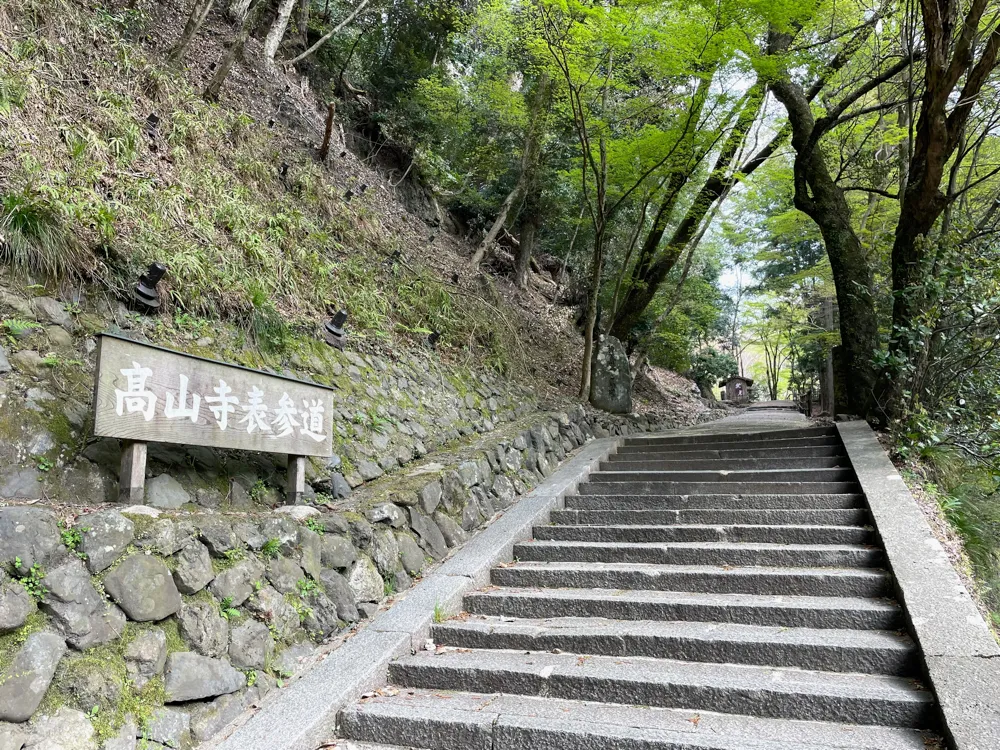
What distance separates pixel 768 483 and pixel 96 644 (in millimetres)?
5828

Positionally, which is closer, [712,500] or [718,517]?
[718,517]

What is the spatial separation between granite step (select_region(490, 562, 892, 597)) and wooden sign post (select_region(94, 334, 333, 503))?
205 centimetres

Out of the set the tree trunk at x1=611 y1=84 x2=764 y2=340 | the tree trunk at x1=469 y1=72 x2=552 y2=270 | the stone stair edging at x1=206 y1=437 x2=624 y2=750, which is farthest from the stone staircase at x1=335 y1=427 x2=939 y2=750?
the tree trunk at x1=469 y1=72 x2=552 y2=270

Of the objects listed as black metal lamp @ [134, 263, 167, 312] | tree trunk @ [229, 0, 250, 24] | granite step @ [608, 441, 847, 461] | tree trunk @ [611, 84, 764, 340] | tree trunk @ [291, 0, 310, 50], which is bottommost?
granite step @ [608, 441, 847, 461]

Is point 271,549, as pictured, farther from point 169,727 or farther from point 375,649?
point 169,727

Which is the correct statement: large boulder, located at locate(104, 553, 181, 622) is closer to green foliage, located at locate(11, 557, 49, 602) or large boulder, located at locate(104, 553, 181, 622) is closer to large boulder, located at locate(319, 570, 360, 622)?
green foliage, located at locate(11, 557, 49, 602)

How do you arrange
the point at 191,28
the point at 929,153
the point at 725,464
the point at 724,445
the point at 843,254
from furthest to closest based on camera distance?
the point at 843,254
the point at 724,445
the point at 191,28
the point at 725,464
the point at 929,153

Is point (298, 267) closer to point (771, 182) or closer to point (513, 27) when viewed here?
point (513, 27)

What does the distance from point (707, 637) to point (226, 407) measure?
339 cm

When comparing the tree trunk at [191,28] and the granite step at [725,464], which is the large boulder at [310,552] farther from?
the tree trunk at [191,28]

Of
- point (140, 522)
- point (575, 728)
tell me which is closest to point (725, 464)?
point (575, 728)

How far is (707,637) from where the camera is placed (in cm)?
400

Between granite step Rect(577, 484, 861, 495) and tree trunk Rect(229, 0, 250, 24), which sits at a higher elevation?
tree trunk Rect(229, 0, 250, 24)

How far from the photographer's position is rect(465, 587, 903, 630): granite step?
4105mm
